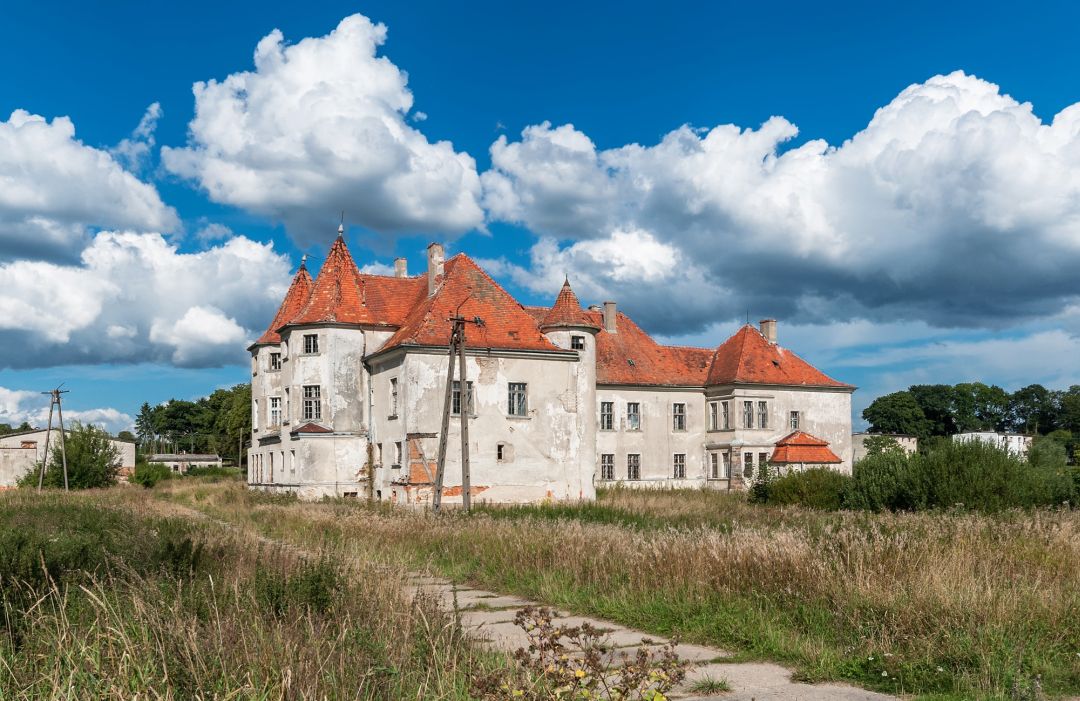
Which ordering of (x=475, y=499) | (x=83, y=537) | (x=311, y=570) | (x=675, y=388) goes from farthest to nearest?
(x=675, y=388) < (x=475, y=499) < (x=83, y=537) < (x=311, y=570)

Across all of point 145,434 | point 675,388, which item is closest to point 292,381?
point 675,388

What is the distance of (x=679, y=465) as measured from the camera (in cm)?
4719

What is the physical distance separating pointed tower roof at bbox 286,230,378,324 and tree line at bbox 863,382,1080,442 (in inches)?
3389

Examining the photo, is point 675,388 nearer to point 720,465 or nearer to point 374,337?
point 720,465

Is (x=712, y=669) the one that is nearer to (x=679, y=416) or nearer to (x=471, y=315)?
(x=471, y=315)

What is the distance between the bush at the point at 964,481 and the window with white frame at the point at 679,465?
21022 millimetres

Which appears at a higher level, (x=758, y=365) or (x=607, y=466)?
(x=758, y=365)

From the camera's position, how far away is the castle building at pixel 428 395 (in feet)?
111

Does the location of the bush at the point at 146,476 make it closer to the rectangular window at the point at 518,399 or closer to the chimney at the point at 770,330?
the rectangular window at the point at 518,399

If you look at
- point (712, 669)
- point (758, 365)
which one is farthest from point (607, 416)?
point (712, 669)

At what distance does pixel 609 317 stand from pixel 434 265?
45.1ft

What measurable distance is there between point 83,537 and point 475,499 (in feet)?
72.9

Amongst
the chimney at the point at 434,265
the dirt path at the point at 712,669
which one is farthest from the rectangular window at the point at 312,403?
the dirt path at the point at 712,669

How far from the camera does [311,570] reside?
9.16 m
